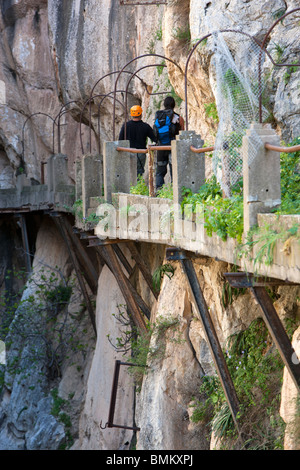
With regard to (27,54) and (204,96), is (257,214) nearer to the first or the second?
(204,96)

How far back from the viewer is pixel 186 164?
8.82 meters

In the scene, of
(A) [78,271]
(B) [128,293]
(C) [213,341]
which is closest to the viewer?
(C) [213,341]

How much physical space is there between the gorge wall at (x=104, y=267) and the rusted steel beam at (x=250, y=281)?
1.90ft

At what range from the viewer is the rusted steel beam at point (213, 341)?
8383 mm

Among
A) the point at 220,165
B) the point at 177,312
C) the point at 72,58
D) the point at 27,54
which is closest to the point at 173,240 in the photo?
the point at 220,165

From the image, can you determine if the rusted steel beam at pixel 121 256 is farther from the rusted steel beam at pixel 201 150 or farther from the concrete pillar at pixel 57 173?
the concrete pillar at pixel 57 173

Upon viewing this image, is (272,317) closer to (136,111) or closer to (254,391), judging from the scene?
(254,391)

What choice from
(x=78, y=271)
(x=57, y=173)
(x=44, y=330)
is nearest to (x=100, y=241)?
(x=78, y=271)

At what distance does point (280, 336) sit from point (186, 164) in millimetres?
2659

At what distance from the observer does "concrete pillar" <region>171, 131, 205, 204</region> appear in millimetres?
8773

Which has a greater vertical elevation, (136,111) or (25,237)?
(25,237)

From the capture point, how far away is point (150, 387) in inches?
420

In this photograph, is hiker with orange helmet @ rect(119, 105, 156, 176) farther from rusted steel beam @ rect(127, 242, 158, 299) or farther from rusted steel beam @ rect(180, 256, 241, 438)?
rusted steel beam @ rect(180, 256, 241, 438)

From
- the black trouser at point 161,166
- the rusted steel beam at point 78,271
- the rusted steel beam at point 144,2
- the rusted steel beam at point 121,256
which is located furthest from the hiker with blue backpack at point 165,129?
the rusted steel beam at point 78,271
